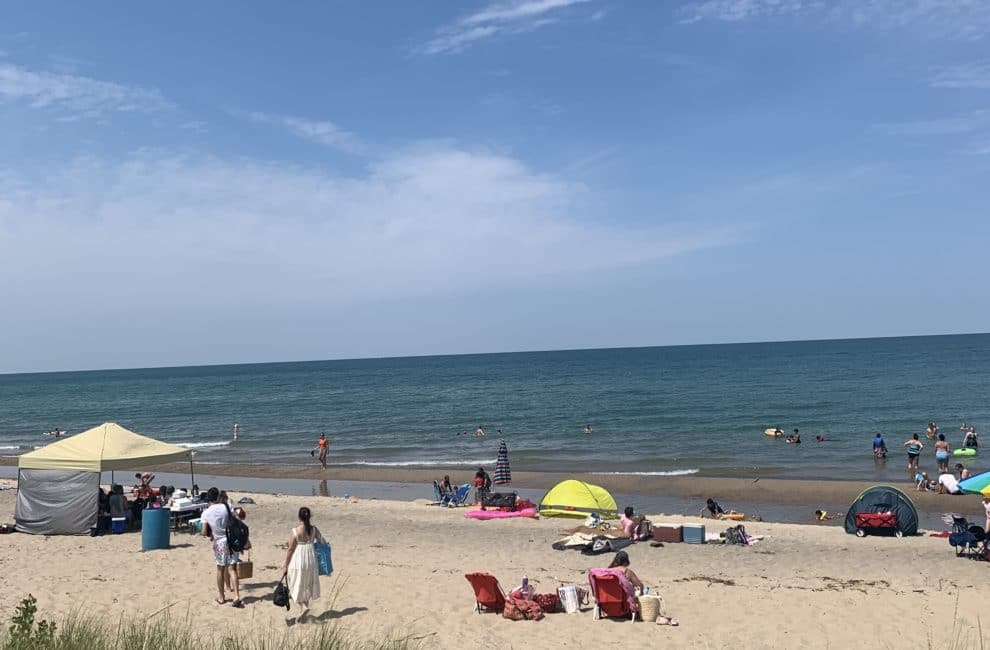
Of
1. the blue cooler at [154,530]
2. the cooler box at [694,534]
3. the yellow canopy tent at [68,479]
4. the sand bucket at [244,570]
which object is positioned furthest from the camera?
the cooler box at [694,534]

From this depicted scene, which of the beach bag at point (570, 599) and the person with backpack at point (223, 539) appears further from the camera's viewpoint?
the beach bag at point (570, 599)

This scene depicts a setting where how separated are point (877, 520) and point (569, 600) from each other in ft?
28.6

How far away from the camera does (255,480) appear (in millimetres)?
29484

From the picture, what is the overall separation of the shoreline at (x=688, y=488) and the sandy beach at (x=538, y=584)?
3.97 metres

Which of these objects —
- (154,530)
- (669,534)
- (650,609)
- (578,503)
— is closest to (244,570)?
(154,530)

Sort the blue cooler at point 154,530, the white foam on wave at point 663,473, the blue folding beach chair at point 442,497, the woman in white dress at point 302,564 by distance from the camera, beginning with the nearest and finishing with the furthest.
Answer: the woman in white dress at point 302,564
the blue cooler at point 154,530
the blue folding beach chair at point 442,497
the white foam on wave at point 663,473

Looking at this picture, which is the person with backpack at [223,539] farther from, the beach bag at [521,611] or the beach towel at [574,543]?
the beach towel at [574,543]

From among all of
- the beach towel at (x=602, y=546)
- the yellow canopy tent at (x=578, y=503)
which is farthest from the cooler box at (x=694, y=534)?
the yellow canopy tent at (x=578, y=503)

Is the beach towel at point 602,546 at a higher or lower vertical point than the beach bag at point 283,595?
lower

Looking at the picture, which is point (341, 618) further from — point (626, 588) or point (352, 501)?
point (352, 501)

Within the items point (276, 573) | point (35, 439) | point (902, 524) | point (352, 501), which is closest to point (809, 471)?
point (902, 524)

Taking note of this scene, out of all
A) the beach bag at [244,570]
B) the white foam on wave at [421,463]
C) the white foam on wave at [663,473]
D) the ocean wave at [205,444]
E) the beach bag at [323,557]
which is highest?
the beach bag at [323,557]

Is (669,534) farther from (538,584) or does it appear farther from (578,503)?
(538,584)

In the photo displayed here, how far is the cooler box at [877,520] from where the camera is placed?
16078 mm
